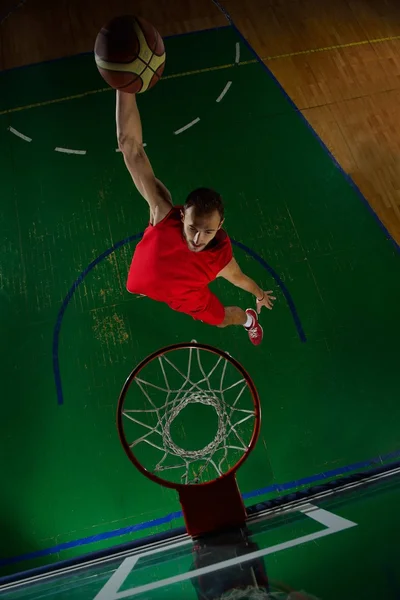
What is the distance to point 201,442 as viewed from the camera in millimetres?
3938

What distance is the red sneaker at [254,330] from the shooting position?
4.06 metres

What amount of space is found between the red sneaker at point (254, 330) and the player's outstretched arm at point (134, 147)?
1670 mm

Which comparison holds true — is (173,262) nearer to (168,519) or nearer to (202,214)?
(202,214)

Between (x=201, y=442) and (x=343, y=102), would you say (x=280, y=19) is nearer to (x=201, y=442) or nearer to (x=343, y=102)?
(x=343, y=102)

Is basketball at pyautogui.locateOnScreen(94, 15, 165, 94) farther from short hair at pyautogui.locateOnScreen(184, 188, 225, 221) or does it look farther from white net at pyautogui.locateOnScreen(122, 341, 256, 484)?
white net at pyautogui.locateOnScreen(122, 341, 256, 484)

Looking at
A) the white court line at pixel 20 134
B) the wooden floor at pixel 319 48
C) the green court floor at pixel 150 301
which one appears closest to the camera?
the green court floor at pixel 150 301

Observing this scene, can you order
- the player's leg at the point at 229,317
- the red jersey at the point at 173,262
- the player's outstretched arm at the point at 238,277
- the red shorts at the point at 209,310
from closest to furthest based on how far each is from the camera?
the red jersey at the point at 173,262, the player's outstretched arm at the point at 238,277, the red shorts at the point at 209,310, the player's leg at the point at 229,317

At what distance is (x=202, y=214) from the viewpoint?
2.41 meters

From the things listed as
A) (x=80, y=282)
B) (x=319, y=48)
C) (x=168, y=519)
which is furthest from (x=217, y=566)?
(x=319, y=48)

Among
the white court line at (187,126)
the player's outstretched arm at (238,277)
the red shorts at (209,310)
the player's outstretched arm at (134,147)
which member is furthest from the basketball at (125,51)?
the white court line at (187,126)

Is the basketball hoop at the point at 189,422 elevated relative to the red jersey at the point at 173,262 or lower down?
lower down

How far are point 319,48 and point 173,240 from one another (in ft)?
15.8

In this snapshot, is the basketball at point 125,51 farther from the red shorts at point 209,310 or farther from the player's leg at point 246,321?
the player's leg at point 246,321

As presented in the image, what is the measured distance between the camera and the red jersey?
2.73 meters
